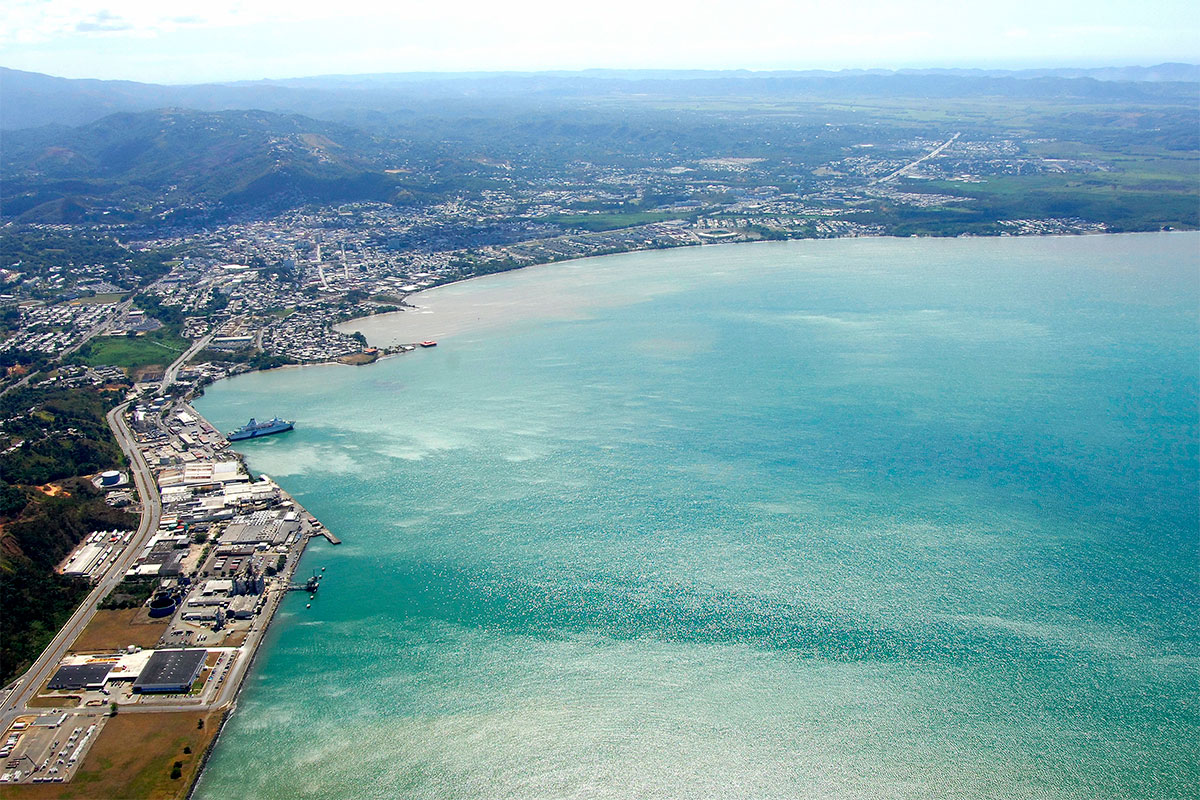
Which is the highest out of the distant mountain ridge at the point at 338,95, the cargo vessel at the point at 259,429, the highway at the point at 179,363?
the distant mountain ridge at the point at 338,95

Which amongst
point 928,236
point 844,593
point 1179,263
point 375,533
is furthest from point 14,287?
point 1179,263

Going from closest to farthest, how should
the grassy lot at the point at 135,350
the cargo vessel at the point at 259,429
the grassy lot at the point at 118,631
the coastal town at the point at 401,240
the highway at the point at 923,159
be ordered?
the grassy lot at the point at 118,631 < the cargo vessel at the point at 259,429 < the grassy lot at the point at 135,350 < the coastal town at the point at 401,240 < the highway at the point at 923,159

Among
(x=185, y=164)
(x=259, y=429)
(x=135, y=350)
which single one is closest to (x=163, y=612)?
(x=259, y=429)

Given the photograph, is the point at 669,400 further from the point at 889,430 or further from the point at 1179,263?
the point at 1179,263

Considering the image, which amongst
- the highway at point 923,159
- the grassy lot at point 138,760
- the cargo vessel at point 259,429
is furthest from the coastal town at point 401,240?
the grassy lot at point 138,760

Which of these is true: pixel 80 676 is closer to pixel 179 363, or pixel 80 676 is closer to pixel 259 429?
pixel 259 429

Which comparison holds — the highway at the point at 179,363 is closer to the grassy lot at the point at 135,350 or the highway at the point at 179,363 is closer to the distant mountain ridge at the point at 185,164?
the grassy lot at the point at 135,350

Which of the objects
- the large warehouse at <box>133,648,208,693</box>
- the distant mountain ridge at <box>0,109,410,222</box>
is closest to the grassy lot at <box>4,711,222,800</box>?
the large warehouse at <box>133,648,208,693</box>
